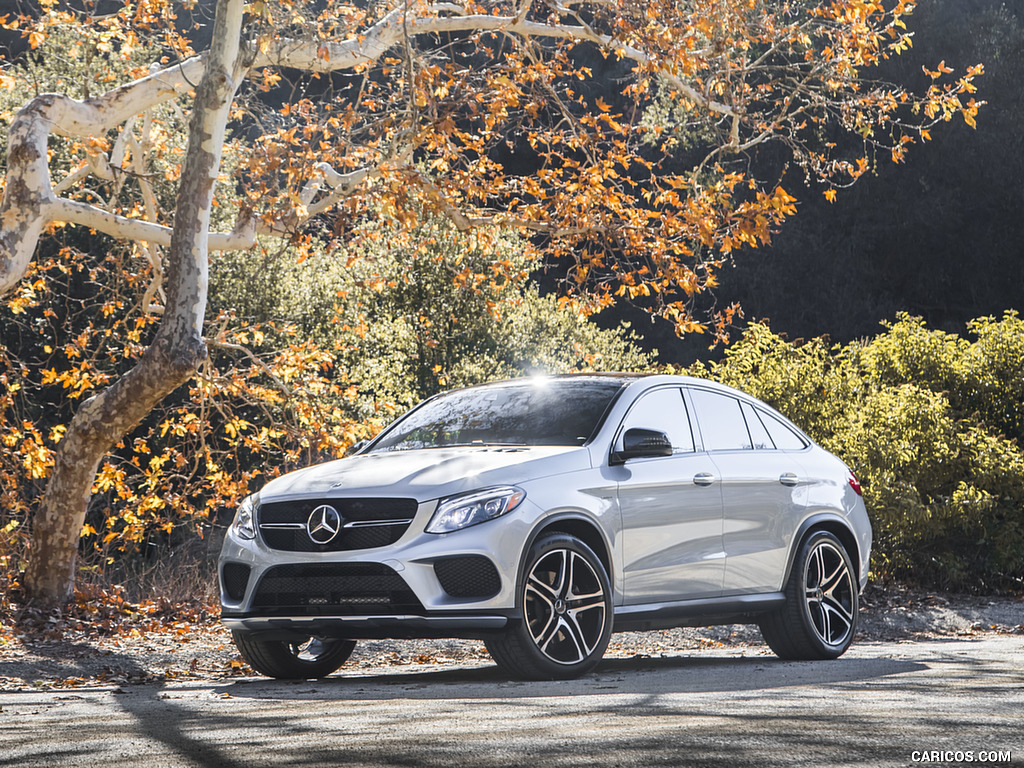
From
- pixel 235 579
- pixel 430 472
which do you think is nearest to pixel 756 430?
pixel 430 472

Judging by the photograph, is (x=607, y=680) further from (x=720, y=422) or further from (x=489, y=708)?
(x=720, y=422)

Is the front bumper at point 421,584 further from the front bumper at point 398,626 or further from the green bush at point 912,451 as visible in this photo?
the green bush at point 912,451

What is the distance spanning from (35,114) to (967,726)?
890 centimetres

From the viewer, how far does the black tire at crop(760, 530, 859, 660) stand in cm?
898

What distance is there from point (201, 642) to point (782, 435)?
4500 millimetres

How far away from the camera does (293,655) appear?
330 inches

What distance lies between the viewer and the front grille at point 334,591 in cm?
714

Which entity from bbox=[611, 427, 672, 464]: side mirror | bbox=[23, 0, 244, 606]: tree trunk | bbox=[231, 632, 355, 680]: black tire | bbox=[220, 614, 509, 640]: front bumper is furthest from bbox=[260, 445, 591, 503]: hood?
bbox=[23, 0, 244, 606]: tree trunk

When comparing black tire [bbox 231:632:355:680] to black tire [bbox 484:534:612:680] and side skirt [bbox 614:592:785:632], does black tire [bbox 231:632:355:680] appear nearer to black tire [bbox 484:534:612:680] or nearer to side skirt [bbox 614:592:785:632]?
black tire [bbox 484:534:612:680]

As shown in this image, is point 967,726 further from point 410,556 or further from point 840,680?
point 410,556

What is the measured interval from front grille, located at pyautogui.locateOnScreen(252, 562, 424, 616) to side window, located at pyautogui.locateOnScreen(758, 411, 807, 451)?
3288mm

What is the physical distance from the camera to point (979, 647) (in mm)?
10523

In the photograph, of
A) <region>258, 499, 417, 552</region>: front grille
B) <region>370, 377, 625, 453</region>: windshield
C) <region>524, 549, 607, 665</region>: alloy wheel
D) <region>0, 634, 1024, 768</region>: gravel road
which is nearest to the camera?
<region>0, 634, 1024, 768</region>: gravel road

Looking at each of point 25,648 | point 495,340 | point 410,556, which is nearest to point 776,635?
point 410,556
